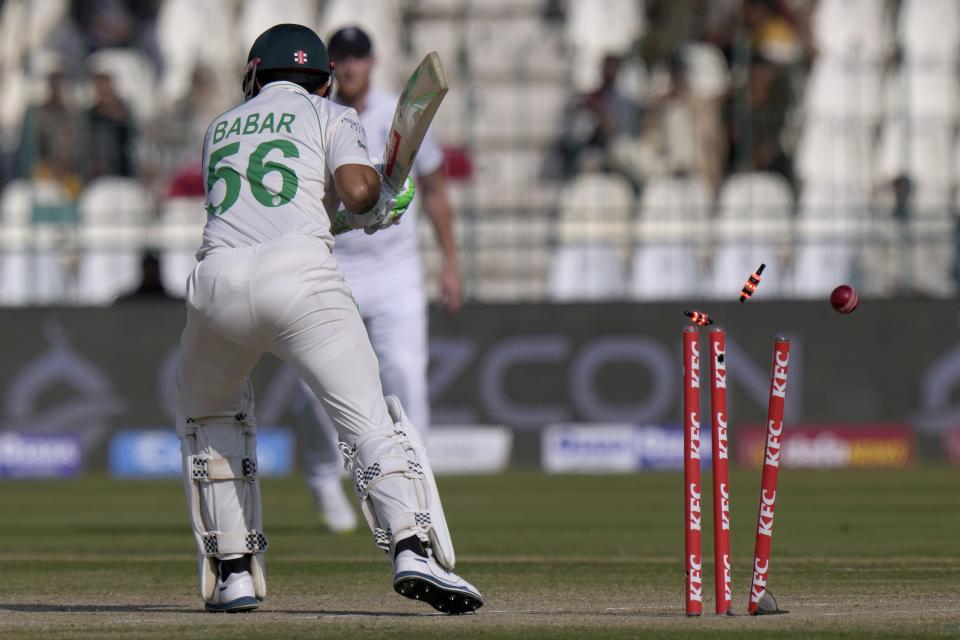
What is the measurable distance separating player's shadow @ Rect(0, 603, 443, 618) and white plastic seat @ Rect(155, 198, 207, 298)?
37.6 ft

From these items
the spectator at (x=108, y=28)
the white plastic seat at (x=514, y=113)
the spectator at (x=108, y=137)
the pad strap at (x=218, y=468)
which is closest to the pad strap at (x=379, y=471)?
the pad strap at (x=218, y=468)

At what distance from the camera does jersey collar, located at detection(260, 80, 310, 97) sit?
5855 millimetres

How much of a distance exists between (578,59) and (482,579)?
12.6 m

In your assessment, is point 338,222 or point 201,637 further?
point 338,222

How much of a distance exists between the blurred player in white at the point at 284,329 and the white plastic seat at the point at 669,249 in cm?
1075

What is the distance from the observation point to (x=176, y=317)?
1636cm

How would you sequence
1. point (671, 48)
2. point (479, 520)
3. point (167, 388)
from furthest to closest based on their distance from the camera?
point (671, 48) < point (167, 388) < point (479, 520)

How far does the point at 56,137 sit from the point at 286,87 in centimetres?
1300

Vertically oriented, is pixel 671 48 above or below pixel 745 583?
above

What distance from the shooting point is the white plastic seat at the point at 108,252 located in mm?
17375

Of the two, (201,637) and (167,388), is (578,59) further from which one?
(201,637)

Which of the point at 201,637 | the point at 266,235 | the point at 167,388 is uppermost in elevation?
the point at 266,235

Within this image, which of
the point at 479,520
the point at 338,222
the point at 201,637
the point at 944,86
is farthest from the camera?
the point at 944,86

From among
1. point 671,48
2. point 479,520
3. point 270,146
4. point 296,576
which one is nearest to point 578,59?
point 671,48
